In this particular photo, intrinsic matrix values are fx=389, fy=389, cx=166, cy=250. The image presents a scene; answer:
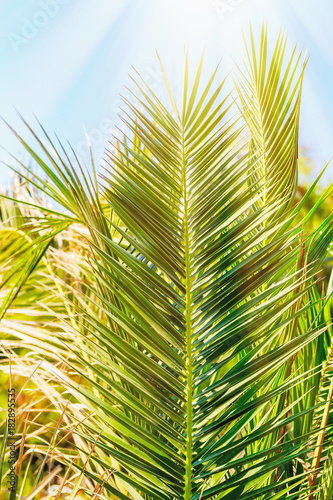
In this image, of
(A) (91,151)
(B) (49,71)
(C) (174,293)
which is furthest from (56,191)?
(B) (49,71)

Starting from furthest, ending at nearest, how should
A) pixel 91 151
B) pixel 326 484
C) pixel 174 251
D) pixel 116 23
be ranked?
pixel 116 23, pixel 91 151, pixel 174 251, pixel 326 484

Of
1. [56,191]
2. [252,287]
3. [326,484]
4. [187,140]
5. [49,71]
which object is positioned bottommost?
[326,484]

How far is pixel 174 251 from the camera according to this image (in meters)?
0.66

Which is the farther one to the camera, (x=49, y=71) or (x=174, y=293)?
(x=49, y=71)

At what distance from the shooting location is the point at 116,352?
576mm

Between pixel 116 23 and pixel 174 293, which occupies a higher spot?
pixel 116 23

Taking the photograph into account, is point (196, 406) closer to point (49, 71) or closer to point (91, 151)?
point (91, 151)

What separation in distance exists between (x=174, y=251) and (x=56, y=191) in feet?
1.62

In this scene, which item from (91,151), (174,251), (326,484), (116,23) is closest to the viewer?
(326,484)

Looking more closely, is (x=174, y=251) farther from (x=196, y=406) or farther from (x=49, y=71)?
(x=49, y=71)

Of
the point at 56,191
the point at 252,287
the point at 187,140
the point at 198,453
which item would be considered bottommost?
the point at 198,453

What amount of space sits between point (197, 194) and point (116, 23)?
605cm

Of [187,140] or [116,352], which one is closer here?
[116,352]

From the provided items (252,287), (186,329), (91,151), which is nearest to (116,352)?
(186,329)
